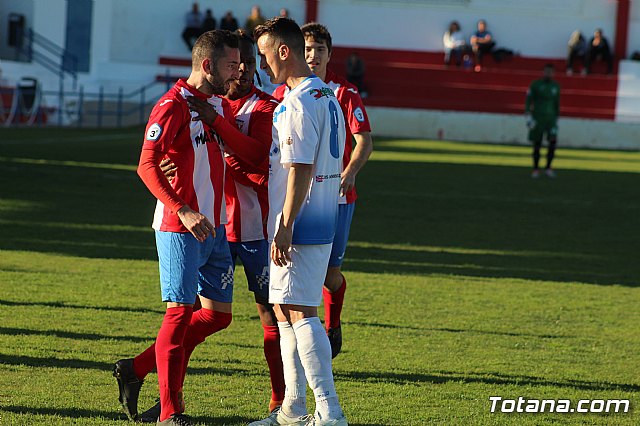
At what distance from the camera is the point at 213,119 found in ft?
17.4

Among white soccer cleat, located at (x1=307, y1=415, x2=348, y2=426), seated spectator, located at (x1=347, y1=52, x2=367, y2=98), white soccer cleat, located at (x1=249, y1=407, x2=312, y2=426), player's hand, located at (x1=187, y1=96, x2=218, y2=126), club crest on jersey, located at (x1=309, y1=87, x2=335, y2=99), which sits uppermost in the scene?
seated spectator, located at (x1=347, y1=52, x2=367, y2=98)

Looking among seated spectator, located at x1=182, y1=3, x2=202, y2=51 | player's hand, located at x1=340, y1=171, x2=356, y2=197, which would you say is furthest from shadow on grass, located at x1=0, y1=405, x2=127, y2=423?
seated spectator, located at x1=182, y1=3, x2=202, y2=51

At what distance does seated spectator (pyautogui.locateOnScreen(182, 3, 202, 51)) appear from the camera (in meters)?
41.8

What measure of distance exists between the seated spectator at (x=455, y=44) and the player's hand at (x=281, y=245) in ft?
121

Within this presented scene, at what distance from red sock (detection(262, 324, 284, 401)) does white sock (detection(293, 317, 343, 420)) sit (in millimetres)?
551

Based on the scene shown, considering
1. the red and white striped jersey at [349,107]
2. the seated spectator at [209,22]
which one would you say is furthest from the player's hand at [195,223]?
the seated spectator at [209,22]

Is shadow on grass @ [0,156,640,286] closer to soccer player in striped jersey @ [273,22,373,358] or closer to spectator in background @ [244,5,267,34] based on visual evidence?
soccer player in striped jersey @ [273,22,373,358]

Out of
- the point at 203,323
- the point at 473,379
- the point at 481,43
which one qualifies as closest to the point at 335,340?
the point at 473,379

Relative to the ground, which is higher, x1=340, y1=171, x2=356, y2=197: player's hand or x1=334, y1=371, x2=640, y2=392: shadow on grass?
x1=340, y1=171, x2=356, y2=197: player's hand

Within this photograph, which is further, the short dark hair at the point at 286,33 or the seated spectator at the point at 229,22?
the seated spectator at the point at 229,22

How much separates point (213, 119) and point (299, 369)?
1.23 meters

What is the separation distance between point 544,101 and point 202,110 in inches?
683

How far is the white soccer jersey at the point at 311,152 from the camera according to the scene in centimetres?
505

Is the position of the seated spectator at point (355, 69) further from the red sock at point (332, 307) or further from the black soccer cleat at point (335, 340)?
the black soccer cleat at point (335, 340)
